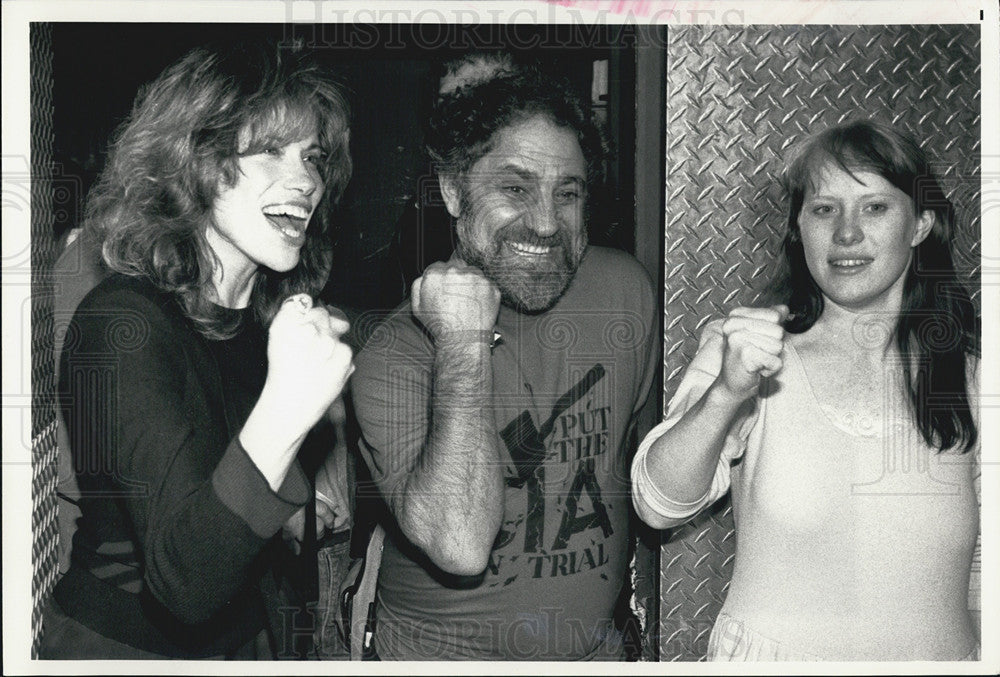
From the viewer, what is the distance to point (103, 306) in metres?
2.48

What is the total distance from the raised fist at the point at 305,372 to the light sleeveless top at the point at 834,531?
2.66ft

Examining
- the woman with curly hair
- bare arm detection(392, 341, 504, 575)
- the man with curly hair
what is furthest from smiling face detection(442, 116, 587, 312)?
the woman with curly hair

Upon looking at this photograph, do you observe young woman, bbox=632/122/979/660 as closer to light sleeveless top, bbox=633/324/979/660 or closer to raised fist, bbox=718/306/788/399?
light sleeveless top, bbox=633/324/979/660

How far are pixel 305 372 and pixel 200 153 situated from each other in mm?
613

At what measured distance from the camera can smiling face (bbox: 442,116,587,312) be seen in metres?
2.53

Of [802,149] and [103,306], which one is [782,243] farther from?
[103,306]

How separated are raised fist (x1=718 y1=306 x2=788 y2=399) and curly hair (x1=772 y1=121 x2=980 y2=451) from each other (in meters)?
0.25

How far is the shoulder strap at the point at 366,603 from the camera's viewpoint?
2535 mm

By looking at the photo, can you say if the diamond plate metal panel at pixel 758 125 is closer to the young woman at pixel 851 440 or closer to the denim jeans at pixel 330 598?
the young woman at pixel 851 440

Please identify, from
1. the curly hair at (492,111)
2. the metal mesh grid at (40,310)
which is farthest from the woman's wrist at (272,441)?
the curly hair at (492,111)

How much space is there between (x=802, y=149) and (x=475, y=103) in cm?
88

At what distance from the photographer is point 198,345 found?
7.97ft

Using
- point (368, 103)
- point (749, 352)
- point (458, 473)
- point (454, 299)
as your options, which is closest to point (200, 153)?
point (368, 103)

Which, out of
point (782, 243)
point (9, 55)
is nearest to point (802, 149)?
point (782, 243)
